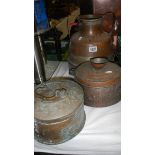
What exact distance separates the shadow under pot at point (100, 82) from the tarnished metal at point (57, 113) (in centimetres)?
8

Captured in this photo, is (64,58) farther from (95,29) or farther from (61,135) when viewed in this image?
(61,135)

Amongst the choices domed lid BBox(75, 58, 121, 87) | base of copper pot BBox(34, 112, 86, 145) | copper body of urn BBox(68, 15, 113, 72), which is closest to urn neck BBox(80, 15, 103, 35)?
copper body of urn BBox(68, 15, 113, 72)

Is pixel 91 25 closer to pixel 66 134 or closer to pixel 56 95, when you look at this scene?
pixel 56 95

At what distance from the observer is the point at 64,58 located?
1495 mm

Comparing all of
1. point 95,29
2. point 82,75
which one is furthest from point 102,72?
point 95,29

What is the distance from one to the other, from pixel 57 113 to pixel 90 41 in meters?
0.47

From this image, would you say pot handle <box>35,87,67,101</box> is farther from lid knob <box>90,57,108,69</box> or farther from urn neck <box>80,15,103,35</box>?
urn neck <box>80,15,103,35</box>

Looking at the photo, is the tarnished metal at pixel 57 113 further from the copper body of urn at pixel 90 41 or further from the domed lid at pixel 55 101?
the copper body of urn at pixel 90 41

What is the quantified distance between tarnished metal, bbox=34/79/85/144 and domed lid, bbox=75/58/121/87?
86 mm

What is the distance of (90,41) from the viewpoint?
114cm

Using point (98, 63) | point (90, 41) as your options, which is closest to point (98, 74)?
point (98, 63)

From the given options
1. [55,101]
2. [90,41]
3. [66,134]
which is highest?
[90,41]

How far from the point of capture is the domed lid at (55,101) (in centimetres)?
80
